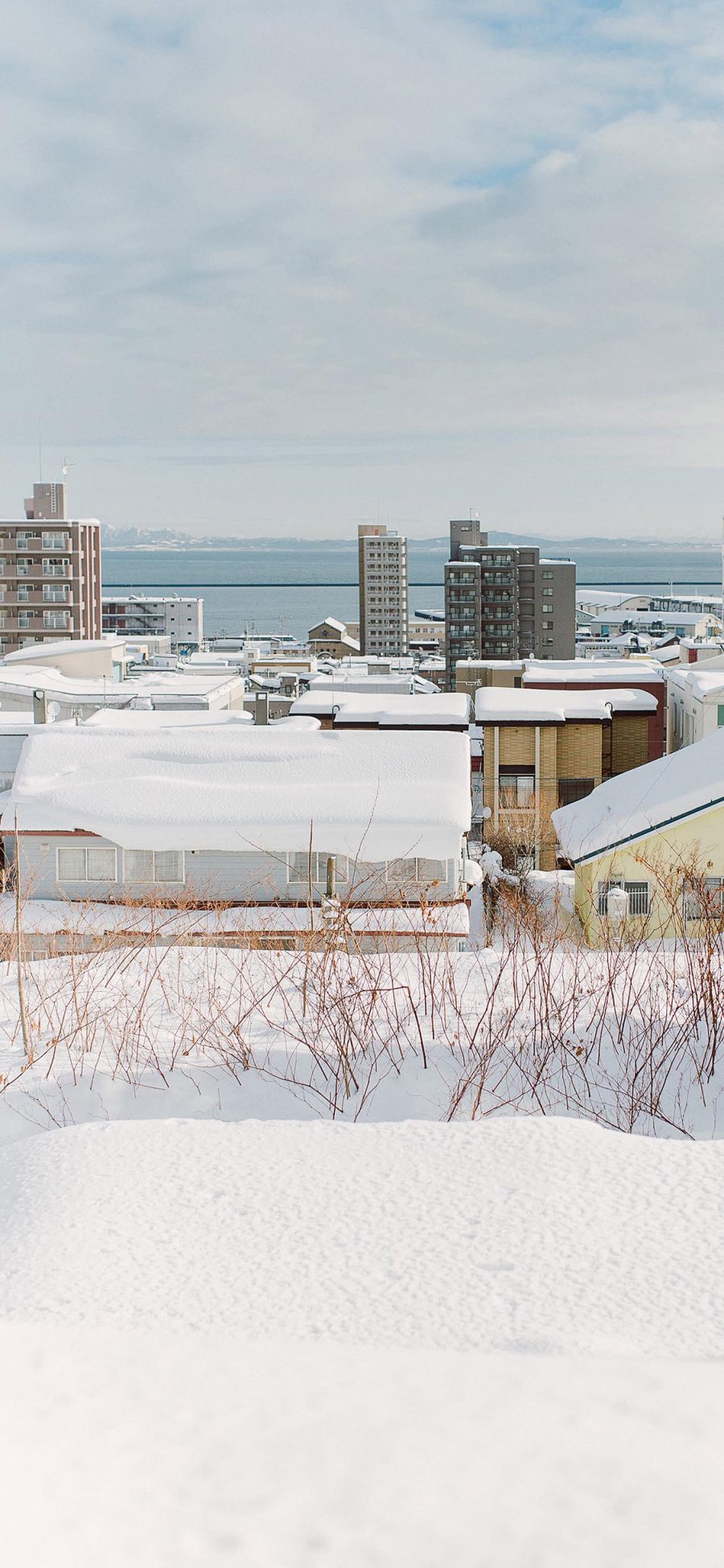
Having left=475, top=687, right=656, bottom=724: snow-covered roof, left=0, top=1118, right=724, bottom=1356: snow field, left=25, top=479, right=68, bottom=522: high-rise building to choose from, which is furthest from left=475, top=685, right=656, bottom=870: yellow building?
left=25, top=479, right=68, bottom=522: high-rise building

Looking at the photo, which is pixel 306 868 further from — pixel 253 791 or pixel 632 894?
pixel 632 894

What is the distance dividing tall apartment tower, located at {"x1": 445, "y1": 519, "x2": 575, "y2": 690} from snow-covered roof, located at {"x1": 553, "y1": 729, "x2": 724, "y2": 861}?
41.0 meters

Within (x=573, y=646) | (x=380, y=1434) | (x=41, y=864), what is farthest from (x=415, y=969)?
(x=573, y=646)

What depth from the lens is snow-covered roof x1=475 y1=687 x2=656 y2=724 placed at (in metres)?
16.1

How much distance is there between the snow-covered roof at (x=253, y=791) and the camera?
8.97 metres

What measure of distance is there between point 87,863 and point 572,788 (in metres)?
8.93

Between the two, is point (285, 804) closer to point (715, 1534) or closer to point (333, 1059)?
point (333, 1059)

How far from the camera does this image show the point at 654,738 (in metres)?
20.4

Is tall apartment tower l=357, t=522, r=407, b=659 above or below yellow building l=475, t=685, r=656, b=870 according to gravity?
above

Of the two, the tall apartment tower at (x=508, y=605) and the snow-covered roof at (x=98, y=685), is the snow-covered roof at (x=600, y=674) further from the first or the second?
the tall apartment tower at (x=508, y=605)

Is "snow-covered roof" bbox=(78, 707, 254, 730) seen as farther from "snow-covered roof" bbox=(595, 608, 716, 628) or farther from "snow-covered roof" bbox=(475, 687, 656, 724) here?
"snow-covered roof" bbox=(595, 608, 716, 628)

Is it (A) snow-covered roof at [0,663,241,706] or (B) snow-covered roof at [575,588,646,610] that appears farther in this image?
(B) snow-covered roof at [575,588,646,610]

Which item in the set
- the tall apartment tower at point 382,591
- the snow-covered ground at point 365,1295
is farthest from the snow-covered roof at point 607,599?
the snow-covered ground at point 365,1295

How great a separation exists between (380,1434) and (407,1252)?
1.96 ft
